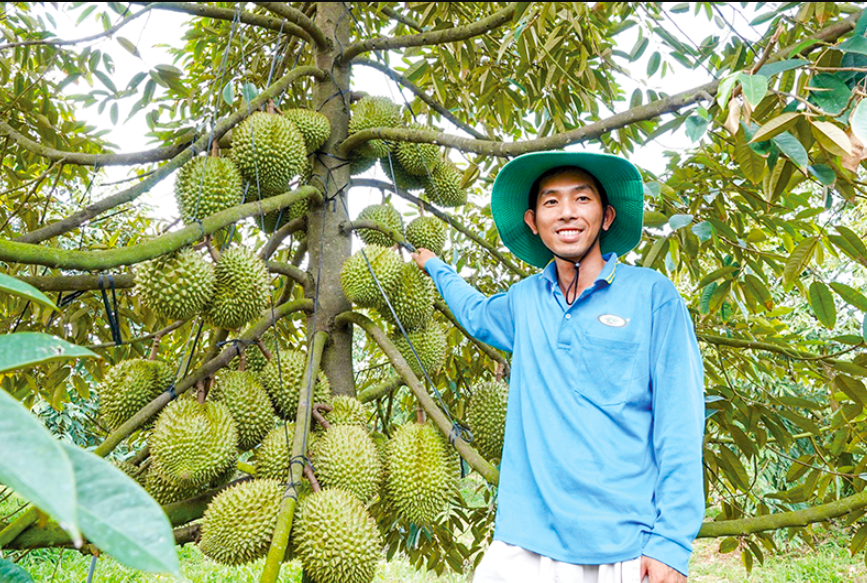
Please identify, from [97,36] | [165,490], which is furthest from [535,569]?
[97,36]

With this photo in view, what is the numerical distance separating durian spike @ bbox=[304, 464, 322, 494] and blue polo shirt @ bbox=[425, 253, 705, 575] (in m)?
0.40

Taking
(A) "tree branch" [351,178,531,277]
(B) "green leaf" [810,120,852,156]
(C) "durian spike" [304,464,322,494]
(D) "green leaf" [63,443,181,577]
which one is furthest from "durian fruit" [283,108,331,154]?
(D) "green leaf" [63,443,181,577]

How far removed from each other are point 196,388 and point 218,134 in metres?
0.61

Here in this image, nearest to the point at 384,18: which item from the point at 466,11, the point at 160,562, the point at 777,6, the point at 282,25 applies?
the point at 466,11

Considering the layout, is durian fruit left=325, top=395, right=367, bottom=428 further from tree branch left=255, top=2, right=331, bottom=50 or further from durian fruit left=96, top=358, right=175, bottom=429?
tree branch left=255, top=2, right=331, bottom=50

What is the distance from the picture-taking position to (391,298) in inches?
67.2

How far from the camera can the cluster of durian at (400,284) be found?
1.65 m

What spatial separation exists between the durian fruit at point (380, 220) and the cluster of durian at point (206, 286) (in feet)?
1.51

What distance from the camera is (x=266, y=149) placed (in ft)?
5.21

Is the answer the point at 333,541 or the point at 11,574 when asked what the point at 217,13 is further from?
the point at 11,574

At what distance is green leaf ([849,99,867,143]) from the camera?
30.0 inches

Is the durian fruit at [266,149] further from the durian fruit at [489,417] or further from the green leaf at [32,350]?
the green leaf at [32,350]

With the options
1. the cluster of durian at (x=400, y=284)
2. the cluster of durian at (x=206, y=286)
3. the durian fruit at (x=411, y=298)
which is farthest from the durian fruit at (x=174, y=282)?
the durian fruit at (x=411, y=298)

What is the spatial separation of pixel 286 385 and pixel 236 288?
304 mm
